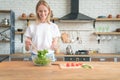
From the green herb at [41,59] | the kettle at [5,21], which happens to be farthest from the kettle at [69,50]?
the green herb at [41,59]

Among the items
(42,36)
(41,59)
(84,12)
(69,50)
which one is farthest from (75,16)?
(41,59)

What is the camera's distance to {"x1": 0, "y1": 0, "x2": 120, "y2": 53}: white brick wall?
5387mm

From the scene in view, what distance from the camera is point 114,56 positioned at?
4.72 meters

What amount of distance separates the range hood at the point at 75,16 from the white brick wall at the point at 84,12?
209 mm

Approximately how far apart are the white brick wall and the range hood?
0.21 m

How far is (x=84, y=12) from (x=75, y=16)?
0.43m

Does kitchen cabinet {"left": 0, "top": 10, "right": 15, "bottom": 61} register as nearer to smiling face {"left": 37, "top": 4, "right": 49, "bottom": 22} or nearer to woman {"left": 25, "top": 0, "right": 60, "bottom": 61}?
woman {"left": 25, "top": 0, "right": 60, "bottom": 61}

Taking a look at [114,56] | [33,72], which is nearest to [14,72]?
[33,72]

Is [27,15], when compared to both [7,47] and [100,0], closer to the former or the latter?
[7,47]

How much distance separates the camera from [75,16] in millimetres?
5117

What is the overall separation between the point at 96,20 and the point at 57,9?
3.31 ft

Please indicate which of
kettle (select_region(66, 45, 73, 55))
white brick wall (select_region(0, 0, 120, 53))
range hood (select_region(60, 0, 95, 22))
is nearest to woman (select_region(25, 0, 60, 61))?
kettle (select_region(66, 45, 73, 55))

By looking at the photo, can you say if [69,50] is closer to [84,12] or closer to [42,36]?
[84,12]

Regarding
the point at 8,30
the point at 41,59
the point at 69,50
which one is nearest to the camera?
the point at 41,59
